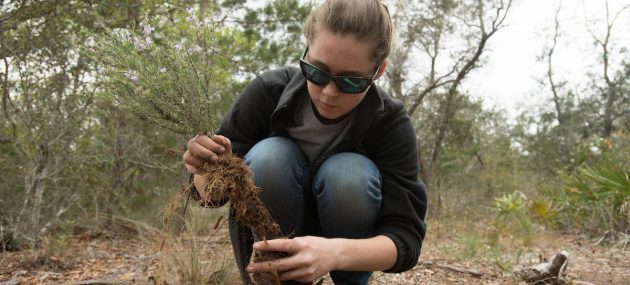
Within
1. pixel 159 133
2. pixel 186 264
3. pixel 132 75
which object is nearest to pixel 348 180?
pixel 132 75

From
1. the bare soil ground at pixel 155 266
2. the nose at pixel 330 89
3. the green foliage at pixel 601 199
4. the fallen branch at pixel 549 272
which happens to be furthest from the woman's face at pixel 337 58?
the green foliage at pixel 601 199

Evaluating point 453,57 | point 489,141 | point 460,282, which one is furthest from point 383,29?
point 489,141

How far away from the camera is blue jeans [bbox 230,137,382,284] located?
187cm

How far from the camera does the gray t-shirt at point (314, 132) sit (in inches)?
81.3

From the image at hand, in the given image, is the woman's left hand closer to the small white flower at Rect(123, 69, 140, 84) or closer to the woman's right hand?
the woman's right hand

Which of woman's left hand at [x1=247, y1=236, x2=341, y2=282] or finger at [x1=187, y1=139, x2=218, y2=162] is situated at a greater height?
finger at [x1=187, y1=139, x2=218, y2=162]

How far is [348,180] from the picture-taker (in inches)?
73.2

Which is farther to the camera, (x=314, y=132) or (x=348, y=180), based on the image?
(x=314, y=132)


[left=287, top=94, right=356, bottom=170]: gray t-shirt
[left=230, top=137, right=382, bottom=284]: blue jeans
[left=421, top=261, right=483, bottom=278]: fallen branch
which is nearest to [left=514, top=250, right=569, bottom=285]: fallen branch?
[left=421, top=261, right=483, bottom=278]: fallen branch

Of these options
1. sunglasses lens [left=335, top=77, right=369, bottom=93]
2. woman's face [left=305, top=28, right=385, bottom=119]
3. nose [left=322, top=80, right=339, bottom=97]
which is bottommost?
nose [left=322, top=80, right=339, bottom=97]

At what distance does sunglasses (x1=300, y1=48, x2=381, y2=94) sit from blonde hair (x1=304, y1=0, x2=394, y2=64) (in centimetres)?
10

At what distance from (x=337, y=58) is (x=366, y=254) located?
0.67 metres

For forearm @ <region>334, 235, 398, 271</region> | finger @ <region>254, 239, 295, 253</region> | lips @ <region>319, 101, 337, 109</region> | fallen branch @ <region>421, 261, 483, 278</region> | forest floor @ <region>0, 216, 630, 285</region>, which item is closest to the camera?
finger @ <region>254, 239, 295, 253</region>

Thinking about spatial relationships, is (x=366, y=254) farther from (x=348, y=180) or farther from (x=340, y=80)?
(x=340, y=80)
